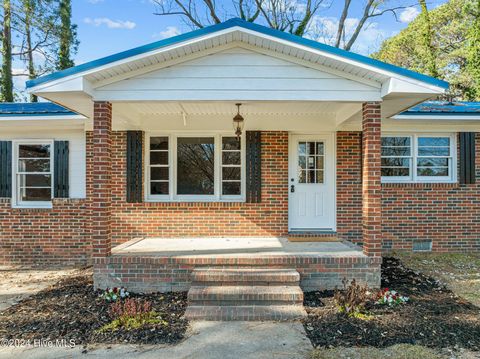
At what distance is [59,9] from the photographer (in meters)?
17.8

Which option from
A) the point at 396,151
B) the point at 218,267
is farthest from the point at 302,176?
the point at 218,267

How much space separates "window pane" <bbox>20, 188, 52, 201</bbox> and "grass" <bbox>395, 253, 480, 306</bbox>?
771 centimetres

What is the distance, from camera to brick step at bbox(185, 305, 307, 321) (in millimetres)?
4172

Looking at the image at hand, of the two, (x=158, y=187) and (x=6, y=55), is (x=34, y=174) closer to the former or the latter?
(x=158, y=187)

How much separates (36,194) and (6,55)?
1293cm

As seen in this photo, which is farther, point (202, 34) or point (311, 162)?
point (311, 162)

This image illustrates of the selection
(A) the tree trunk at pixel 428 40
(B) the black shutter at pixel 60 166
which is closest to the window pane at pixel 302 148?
(B) the black shutter at pixel 60 166

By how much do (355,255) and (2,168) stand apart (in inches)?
288

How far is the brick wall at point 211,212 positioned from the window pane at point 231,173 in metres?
0.58

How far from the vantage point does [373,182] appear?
509cm

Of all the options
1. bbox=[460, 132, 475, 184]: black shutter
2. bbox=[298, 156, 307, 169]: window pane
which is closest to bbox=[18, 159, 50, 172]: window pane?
bbox=[298, 156, 307, 169]: window pane

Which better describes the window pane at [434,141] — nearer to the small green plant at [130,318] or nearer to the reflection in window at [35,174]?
the small green plant at [130,318]

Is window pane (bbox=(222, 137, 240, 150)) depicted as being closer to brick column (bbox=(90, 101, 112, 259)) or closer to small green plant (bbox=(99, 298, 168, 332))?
brick column (bbox=(90, 101, 112, 259))

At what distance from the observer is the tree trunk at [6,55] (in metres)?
16.3
